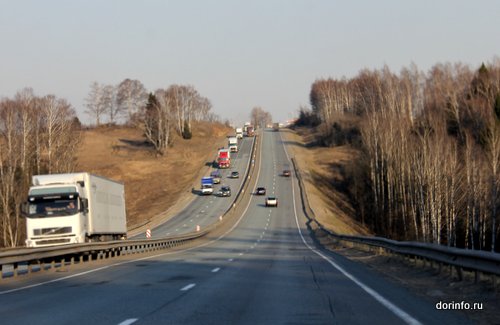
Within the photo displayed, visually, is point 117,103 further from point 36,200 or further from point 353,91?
point 36,200

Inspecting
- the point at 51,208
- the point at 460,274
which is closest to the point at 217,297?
the point at 460,274

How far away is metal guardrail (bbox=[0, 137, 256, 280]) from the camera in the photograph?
72.2ft

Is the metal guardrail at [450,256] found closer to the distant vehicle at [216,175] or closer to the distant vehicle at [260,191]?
the distant vehicle at [260,191]

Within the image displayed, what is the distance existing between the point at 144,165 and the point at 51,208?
301 ft

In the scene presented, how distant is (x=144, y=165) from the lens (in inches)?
4786

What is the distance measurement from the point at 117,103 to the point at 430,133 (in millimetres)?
127769

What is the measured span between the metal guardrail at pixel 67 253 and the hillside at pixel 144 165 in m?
35.4

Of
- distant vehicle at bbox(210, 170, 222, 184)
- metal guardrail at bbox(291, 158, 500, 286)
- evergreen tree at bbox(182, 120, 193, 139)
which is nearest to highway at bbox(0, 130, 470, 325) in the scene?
metal guardrail at bbox(291, 158, 500, 286)

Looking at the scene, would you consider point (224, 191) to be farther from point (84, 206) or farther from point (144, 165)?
point (84, 206)

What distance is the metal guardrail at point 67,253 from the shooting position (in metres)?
22.0

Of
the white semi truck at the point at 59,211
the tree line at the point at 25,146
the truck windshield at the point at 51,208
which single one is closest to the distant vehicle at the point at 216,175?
the tree line at the point at 25,146

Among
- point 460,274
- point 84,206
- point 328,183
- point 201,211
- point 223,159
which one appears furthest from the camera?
point 223,159

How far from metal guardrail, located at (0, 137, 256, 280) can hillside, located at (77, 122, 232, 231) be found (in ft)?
116

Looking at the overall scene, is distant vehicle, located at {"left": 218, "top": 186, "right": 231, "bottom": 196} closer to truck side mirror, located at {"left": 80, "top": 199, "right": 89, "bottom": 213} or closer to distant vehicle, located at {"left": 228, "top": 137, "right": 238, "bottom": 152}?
distant vehicle, located at {"left": 228, "top": 137, "right": 238, "bottom": 152}
